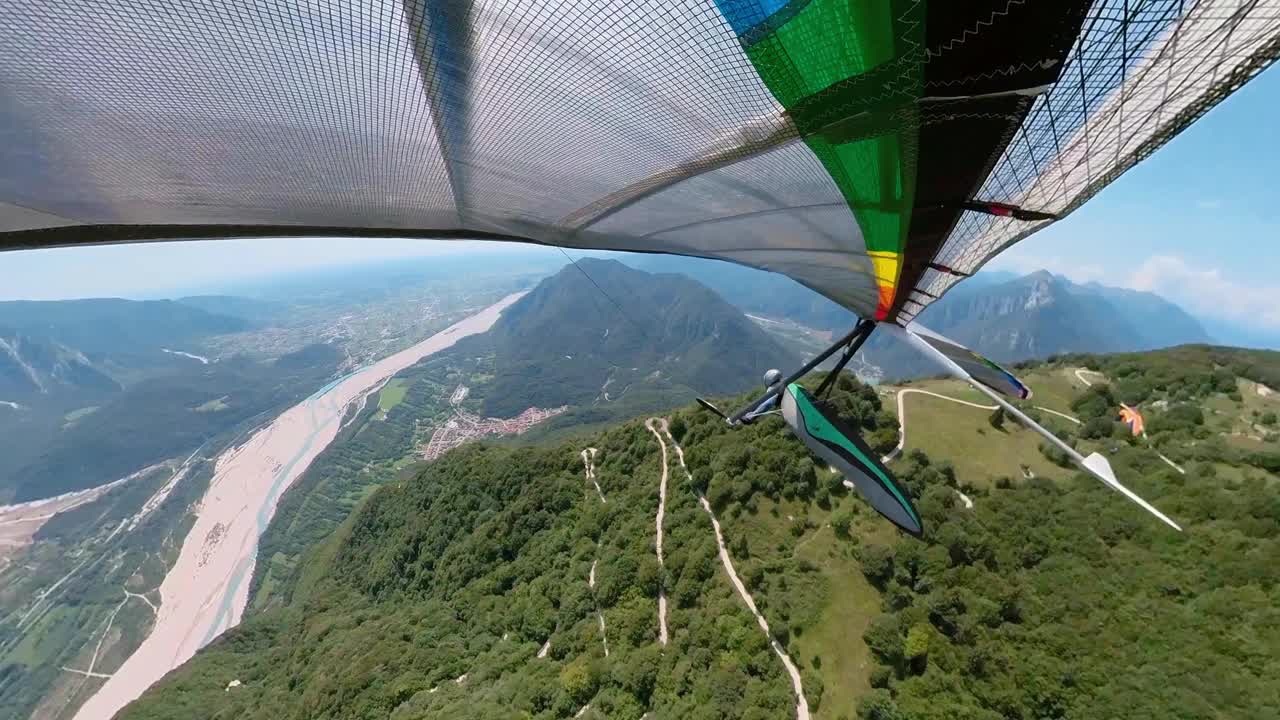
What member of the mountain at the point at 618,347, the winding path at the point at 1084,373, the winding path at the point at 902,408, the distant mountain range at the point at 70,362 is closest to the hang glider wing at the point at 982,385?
the winding path at the point at 902,408

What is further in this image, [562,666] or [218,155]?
[562,666]

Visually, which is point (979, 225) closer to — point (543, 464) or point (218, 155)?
point (218, 155)

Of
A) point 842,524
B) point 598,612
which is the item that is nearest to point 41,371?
point 598,612

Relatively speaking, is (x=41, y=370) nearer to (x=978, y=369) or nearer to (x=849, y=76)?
(x=849, y=76)

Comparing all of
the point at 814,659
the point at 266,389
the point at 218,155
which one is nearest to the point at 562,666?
the point at 814,659

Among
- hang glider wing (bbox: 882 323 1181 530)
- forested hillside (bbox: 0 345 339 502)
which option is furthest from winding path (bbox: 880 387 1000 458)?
forested hillside (bbox: 0 345 339 502)

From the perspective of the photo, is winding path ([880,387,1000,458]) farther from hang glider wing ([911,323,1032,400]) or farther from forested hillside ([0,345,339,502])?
forested hillside ([0,345,339,502])

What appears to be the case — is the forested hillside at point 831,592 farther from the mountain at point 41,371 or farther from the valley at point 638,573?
the mountain at point 41,371
